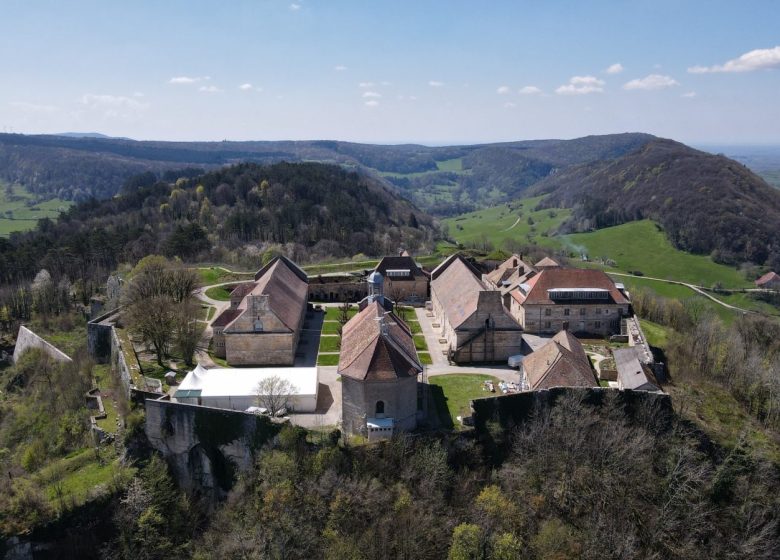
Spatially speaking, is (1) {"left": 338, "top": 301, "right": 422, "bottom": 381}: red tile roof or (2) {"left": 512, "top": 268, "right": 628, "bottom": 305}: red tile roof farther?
(2) {"left": 512, "top": 268, "right": 628, "bottom": 305}: red tile roof

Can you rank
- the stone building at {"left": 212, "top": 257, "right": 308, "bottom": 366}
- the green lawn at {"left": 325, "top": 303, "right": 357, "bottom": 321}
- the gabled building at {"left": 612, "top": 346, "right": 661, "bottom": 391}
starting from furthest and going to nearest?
the green lawn at {"left": 325, "top": 303, "right": 357, "bottom": 321} < the stone building at {"left": 212, "top": 257, "right": 308, "bottom": 366} < the gabled building at {"left": 612, "top": 346, "right": 661, "bottom": 391}

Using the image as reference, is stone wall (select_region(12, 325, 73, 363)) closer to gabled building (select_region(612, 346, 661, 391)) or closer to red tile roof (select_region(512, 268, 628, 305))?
red tile roof (select_region(512, 268, 628, 305))

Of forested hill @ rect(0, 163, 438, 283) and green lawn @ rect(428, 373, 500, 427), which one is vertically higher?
forested hill @ rect(0, 163, 438, 283)

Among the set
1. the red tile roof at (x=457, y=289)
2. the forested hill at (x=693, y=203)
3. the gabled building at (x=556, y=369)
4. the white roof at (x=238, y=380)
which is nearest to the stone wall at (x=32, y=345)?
the white roof at (x=238, y=380)

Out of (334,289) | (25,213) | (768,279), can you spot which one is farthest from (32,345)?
(25,213)

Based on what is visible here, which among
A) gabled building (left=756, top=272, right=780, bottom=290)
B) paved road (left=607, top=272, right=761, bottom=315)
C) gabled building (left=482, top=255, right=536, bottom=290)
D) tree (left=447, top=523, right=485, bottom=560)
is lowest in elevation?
paved road (left=607, top=272, right=761, bottom=315)

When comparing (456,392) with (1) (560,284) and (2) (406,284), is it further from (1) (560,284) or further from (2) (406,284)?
(2) (406,284)

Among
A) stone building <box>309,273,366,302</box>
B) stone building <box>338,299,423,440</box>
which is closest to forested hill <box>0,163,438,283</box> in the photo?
stone building <box>309,273,366,302</box>
